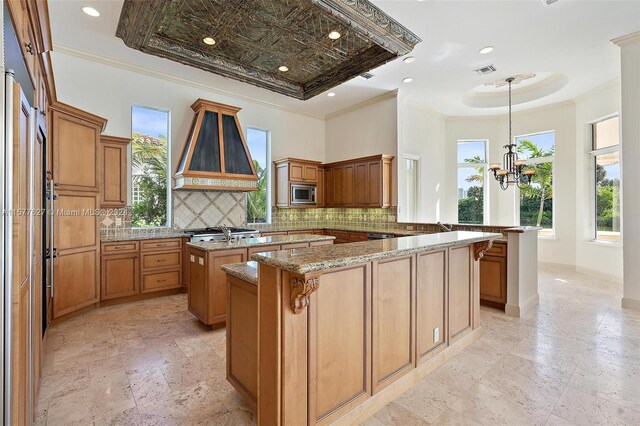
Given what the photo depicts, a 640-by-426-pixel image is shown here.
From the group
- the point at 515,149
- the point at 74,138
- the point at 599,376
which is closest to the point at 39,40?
the point at 74,138

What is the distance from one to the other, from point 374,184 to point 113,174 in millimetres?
4379

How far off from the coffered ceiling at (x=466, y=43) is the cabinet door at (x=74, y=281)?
2790 mm

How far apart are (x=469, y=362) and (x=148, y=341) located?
3070 mm

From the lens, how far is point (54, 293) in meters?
3.40

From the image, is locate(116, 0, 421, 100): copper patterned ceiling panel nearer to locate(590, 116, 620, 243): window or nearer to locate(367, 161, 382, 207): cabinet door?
locate(367, 161, 382, 207): cabinet door

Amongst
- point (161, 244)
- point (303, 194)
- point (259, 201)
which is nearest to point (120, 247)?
point (161, 244)

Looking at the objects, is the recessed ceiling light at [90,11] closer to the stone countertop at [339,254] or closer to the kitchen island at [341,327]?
the kitchen island at [341,327]

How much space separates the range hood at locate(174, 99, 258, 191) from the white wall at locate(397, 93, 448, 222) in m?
3.02

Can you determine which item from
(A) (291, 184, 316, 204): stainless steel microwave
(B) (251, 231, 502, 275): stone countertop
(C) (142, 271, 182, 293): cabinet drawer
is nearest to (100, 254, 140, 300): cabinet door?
(C) (142, 271, 182, 293): cabinet drawer

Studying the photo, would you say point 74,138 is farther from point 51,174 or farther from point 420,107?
point 420,107

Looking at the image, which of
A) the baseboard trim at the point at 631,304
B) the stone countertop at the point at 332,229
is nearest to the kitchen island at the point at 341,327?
the stone countertop at the point at 332,229

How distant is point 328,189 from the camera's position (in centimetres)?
715

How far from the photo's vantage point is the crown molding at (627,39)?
13.0 ft

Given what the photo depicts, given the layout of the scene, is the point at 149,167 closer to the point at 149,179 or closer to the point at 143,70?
the point at 149,179
